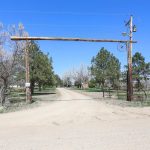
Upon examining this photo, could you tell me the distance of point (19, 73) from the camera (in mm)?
29625

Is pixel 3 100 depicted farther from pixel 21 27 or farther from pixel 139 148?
pixel 139 148

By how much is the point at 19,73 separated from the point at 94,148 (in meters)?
21.8

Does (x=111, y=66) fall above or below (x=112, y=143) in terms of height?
above

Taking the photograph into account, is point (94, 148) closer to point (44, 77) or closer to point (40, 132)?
point (40, 132)

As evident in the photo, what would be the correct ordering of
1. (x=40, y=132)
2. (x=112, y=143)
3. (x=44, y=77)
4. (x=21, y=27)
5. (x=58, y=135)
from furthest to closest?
(x=44, y=77) → (x=21, y=27) → (x=40, y=132) → (x=58, y=135) → (x=112, y=143)

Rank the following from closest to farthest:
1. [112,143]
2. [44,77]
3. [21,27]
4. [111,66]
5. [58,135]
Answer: [112,143], [58,135], [21,27], [44,77], [111,66]

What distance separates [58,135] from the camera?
10.9 metres

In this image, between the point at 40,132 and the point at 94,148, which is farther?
the point at 40,132

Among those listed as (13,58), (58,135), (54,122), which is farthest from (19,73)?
(58,135)

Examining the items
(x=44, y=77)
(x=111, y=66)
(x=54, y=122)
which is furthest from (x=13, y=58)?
(x=111, y=66)

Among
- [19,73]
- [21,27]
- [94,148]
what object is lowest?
[94,148]

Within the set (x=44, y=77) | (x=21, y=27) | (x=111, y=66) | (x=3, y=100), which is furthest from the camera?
(x=111, y=66)

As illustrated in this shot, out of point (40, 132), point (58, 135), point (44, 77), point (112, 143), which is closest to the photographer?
point (112, 143)

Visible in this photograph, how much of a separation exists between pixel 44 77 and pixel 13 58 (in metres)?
23.8
